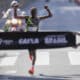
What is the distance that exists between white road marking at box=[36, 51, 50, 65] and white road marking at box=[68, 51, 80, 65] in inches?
27.6

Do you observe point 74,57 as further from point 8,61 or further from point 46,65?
point 8,61

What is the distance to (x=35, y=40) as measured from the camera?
12.5m

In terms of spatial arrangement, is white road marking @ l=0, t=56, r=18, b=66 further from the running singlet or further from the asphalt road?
the running singlet

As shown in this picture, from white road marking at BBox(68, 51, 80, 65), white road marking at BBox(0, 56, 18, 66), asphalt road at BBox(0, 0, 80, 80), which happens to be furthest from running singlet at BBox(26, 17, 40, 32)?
white road marking at BBox(68, 51, 80, 65)

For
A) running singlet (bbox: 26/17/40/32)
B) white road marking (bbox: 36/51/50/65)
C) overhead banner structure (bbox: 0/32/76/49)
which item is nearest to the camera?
overhead banner structure (bbox: 0/32/76/49)

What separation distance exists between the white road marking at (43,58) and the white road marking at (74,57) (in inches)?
27.6

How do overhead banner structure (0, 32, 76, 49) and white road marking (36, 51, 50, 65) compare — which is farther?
white road marking (36, 51, 50, 65)

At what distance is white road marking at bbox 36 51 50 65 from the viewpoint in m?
14.9

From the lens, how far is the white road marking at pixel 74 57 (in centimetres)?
1470

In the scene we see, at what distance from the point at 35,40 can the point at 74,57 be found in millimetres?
3694

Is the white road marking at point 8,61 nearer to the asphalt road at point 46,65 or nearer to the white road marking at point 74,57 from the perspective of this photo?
the asphalt road at point 46,65

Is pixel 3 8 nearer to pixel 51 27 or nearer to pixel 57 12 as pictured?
pixel 57 12

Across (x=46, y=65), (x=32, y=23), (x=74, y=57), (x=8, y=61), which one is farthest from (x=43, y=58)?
(x=32, y=23)

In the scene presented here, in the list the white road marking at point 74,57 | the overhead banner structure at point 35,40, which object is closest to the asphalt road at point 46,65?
the white road marking at point 74,57
